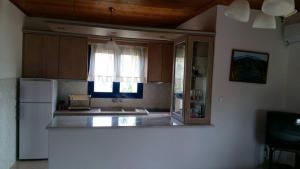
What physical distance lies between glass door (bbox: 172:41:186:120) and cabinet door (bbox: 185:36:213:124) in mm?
132

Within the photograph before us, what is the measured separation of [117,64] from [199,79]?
2189 mm

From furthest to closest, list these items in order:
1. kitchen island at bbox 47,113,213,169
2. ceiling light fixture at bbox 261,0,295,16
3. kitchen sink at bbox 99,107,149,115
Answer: kitchen sink at bbox 99,107,149,115 < kitchen island at bbox 47,113,213,169 < ceiling light fixture at bbox 261,0,295,16

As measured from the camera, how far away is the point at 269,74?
371cm

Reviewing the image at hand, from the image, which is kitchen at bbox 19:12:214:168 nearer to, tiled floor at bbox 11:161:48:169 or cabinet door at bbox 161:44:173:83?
cabinet door at bbox 161:44:173:83

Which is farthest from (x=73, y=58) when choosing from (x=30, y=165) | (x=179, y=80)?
(x=179, y=80)

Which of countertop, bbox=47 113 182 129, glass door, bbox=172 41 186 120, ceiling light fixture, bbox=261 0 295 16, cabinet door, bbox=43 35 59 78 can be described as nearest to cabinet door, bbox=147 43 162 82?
glass door, bbox=172 41 186 120

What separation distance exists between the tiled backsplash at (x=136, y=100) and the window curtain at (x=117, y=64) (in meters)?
0.31

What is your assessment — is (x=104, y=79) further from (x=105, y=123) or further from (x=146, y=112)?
(x=105, y=123)

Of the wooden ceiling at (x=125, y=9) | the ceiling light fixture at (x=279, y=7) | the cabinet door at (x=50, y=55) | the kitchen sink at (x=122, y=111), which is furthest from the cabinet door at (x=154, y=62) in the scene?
the ceiling light fixture at (x=279, y=7)

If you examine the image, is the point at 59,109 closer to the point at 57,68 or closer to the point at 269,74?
the point at 57,68

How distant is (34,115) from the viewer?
4.24 metres

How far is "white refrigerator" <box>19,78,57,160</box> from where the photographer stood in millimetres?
4191

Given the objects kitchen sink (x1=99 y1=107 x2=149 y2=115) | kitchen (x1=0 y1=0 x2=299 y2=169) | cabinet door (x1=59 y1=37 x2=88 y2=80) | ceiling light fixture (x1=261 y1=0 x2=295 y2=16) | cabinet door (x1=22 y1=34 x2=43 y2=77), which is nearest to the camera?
ceiling light fixture (x1=261 y1=0 x2=295 y2=16)

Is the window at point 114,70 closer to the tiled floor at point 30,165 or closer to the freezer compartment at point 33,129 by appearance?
the freezer compartment at point 33,129
